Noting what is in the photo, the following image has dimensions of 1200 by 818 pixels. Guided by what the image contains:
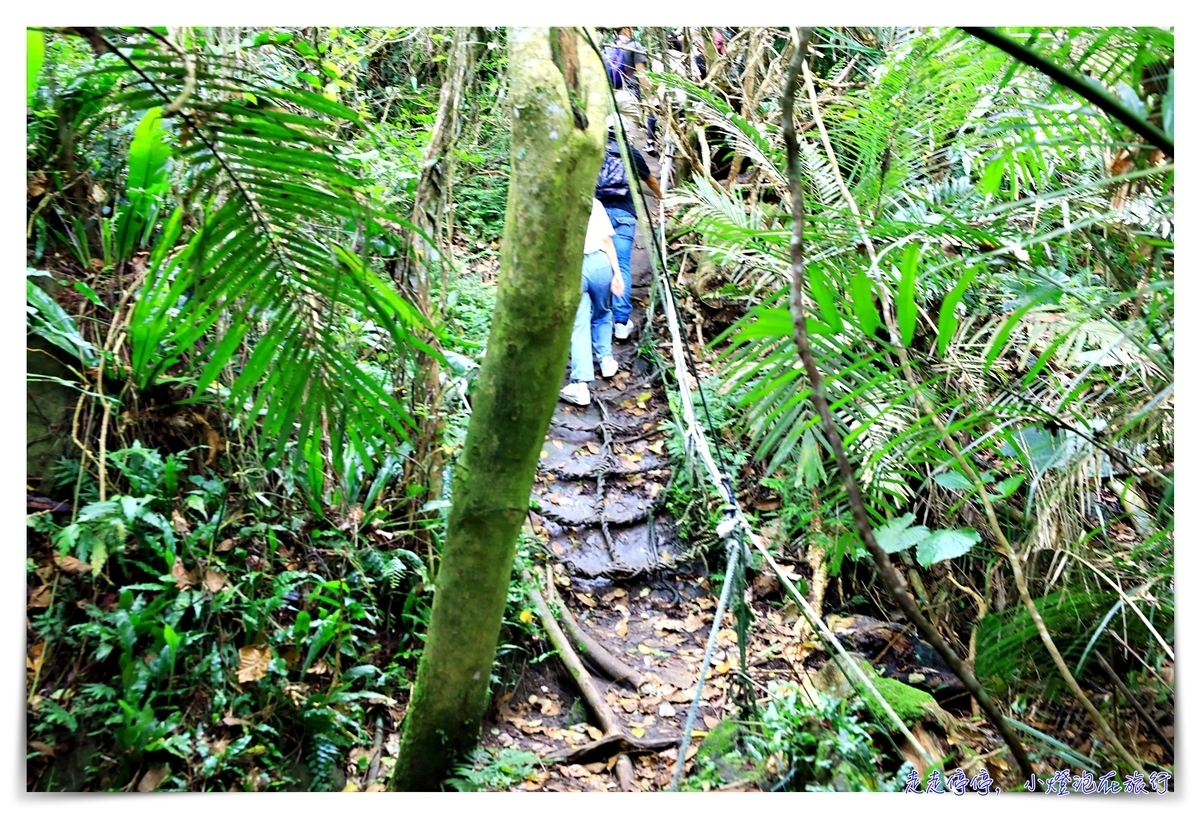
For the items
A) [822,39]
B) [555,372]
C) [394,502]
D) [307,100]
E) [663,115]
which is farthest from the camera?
[663,115]

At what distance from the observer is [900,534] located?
2283 millimetres

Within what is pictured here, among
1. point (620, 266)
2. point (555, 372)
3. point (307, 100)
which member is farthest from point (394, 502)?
point (620, 266)

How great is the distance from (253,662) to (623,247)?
2.57m

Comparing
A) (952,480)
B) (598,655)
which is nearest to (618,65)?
(952,480)

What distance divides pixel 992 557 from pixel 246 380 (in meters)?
2.20

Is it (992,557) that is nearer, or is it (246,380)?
(246,380)

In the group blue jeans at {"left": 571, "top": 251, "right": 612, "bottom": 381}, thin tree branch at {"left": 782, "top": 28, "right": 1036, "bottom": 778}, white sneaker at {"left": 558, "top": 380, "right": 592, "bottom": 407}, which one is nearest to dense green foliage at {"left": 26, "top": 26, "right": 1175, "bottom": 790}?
thin tree branch at {"left": 782, "top": 28, "right": 1036, "bottom": 778}

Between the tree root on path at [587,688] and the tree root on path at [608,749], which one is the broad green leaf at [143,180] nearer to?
the tree root on path at [587,688]

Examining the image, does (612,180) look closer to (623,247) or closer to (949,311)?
(623,247)

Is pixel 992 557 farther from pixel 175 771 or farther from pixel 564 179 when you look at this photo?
pixel 175 771

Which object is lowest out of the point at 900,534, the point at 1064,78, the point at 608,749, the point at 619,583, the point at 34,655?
the point at 619,583

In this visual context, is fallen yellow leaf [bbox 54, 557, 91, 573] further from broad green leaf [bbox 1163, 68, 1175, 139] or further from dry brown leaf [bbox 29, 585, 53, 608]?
broad green leaf [bbox 1163, 68, 1175, 139]

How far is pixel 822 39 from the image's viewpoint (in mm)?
3205

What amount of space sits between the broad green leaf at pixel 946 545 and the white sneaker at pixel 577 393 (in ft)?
5.93
